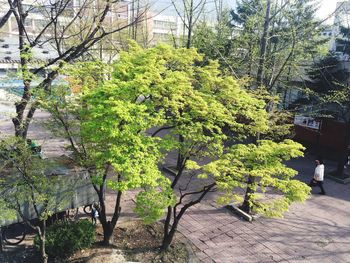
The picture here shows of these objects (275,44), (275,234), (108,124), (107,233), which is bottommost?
(275,234)

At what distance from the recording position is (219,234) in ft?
35.6

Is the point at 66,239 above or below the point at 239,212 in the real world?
above

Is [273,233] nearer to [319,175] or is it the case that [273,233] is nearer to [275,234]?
[275,234]

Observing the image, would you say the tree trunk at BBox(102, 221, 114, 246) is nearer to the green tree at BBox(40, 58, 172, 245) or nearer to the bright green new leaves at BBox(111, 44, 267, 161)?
the green tree at BBox(40, 58, 172, 245)

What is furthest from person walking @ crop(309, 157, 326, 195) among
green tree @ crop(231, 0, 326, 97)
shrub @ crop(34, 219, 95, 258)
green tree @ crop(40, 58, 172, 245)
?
shrub @ crop(34, 219, 95, 258)

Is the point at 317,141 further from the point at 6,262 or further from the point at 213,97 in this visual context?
the point at 6,262

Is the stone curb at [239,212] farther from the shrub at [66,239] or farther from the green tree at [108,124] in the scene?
the shrub at [66,239]

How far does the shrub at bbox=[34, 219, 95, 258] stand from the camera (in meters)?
8.84

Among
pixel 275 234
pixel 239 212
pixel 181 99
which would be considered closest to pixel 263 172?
pixel 181 99

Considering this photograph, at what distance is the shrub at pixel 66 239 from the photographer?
29.0 ft

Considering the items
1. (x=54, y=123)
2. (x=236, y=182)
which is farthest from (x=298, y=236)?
(x=54, y=123)

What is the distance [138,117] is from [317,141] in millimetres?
14561

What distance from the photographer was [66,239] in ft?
29.2

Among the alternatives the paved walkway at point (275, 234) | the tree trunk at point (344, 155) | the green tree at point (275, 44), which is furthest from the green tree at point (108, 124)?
the tree trunk at point (344, 155)
